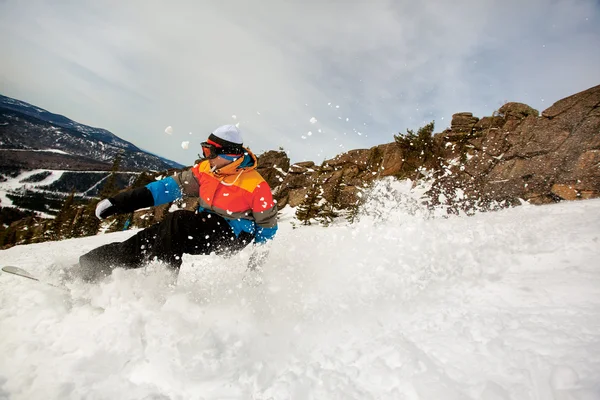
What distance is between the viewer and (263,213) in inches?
141

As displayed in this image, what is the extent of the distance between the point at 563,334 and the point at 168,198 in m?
3.82

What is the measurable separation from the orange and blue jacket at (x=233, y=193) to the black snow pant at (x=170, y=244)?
5.4 inches

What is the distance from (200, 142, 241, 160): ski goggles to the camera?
3.42 meters

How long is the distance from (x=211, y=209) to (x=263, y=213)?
64cm

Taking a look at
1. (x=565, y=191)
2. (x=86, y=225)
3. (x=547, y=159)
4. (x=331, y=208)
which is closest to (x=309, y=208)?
(x=331, y=208)

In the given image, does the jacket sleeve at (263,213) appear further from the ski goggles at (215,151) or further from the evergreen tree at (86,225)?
the evergreen tree at (86,225)

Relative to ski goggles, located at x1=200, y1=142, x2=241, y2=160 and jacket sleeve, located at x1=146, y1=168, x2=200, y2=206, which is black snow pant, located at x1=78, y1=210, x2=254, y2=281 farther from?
ski goggles, located at x1=200, y1=142, x2=241, y2=160

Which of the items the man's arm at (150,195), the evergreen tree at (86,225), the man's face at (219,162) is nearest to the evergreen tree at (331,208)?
the man's arm at (150,195)

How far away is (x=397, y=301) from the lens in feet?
9.15

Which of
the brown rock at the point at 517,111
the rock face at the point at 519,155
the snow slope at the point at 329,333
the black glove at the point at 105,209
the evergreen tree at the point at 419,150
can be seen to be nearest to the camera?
the snow slope at the point at 329,333

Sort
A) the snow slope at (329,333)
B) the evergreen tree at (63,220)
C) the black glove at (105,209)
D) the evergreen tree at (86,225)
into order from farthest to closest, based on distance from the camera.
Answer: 1. the evergreen tree at (63,220)
2. the evergreen tree at (86,225)
3. the black glove at (105,209)
4. the snow slope at (329,333)

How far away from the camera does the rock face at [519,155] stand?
35.0 ft

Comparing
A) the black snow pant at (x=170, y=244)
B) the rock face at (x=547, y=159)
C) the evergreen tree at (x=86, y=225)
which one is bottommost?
the evergreen tree at (x=86, y=225)

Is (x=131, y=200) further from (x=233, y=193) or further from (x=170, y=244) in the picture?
(x=233, y=193)
